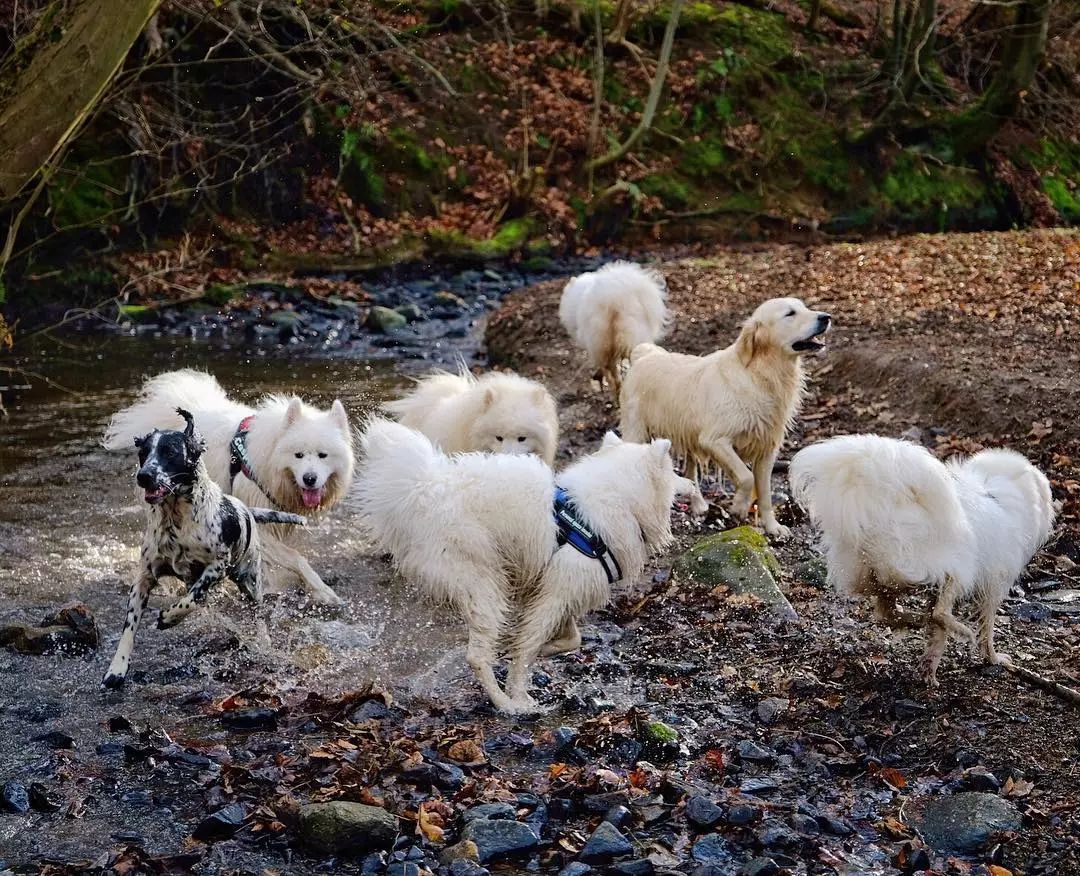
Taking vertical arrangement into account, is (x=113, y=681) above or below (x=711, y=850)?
below

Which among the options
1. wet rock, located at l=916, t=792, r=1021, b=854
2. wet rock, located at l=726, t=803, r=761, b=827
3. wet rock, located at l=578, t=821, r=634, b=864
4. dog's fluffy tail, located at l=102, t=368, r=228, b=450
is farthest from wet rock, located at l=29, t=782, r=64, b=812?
wet rock, located at l=916, t=792, r=1021, b=854

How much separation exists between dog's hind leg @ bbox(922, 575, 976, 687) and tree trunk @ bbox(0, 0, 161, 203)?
491 cm

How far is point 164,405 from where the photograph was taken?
7930 millimetres

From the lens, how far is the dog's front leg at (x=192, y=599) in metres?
6.31

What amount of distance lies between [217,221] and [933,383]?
47.1ft

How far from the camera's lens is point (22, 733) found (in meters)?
5.45

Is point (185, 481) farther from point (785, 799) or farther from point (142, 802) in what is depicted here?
point (785, 799)

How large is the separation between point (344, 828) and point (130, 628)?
2.27 meters

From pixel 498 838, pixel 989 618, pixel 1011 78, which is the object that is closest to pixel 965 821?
pixel 989 618

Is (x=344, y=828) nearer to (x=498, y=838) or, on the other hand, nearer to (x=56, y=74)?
(x=498, y=838)

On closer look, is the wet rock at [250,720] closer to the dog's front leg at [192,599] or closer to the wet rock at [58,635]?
the dog's front leg at [192,599]

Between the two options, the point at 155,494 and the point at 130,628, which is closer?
the point at 155,494

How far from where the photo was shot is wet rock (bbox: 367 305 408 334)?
680 inches

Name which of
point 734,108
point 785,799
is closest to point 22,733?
point 785,799
